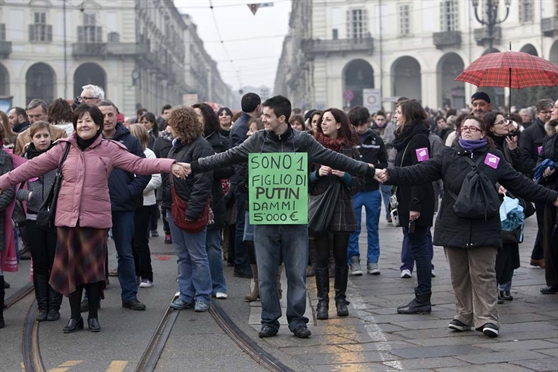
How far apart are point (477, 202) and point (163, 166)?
2.57 m

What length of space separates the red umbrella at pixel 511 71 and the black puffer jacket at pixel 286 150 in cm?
337

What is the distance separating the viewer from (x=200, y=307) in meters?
8.94

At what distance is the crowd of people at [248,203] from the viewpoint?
25.5 ft

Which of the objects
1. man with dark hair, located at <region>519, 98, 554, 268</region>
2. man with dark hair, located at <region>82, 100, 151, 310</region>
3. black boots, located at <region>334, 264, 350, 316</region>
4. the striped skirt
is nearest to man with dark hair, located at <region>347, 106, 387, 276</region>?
man with dark hair, located at <region>519, 98, 554, 268</region>

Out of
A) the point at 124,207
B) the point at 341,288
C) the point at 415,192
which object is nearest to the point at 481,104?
the point at 415,192

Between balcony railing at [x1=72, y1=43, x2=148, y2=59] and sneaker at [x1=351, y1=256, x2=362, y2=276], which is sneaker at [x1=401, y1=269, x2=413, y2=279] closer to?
Answer: sneaker at [x1=351, y1=256, x2=362, y2=276]

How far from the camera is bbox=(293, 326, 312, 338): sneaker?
764cm

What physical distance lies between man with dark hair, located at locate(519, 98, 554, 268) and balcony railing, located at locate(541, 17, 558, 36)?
38.8 metres

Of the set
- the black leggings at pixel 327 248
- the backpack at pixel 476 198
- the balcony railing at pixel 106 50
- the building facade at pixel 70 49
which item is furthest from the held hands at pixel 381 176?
the balcony railing at pixel 106 50

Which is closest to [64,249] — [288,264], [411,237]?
[288,264]

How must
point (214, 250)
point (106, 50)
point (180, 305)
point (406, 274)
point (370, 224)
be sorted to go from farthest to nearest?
point (106, 50) < point (370, 224) < point (406, 274) < point (214, 250) < point (180, 305)

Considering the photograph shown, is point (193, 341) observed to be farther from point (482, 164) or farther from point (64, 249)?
point (482, 164)

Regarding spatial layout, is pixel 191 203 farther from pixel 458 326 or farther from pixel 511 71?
pixel 511 71

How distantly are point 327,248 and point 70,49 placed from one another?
184ft
